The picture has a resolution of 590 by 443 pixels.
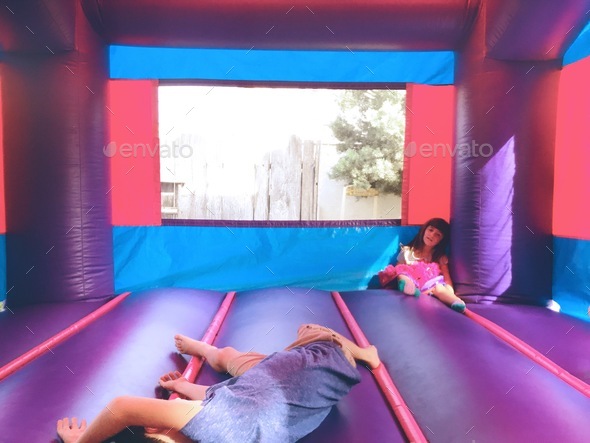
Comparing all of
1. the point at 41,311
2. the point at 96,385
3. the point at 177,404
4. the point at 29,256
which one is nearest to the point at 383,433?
the point at 177,404

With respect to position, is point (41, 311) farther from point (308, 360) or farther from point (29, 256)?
point (308, 360)

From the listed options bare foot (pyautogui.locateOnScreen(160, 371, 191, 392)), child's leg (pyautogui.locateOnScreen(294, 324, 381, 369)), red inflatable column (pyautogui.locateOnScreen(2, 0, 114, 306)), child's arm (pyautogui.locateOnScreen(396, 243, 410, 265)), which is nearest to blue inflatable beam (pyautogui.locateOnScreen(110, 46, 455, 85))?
red inflatable column (pyautogui.locateOnScreen(2, 0, 114, 306))

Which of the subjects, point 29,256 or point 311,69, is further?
point 311,69

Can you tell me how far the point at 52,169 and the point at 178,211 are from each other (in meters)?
4.45

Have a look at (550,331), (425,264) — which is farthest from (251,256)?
(550,331)

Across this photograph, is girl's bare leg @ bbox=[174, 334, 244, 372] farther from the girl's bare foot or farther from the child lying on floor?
the girl's bare foot

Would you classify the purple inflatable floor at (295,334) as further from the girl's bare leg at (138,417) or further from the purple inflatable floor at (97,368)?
the girl's bare leg at (138,417)

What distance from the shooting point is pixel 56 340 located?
73.4 inches

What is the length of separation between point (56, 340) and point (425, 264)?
193 centimetres

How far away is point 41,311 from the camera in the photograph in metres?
2.28

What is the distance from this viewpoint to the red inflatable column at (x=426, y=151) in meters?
3.04

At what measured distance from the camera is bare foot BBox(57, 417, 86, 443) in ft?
3.72

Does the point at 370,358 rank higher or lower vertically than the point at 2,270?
lower

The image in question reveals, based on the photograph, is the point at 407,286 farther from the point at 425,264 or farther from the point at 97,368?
the point at 97,368
